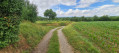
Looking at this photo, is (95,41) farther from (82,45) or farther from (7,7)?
(7,7)

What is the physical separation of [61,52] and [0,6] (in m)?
5.97

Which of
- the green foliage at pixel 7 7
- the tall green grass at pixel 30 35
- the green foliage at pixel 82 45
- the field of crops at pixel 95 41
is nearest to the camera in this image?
the green foliage at pixel 7 7

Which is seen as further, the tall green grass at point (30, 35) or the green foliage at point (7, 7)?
the tall green grass at point (30, 35)

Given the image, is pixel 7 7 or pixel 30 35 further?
pixel 30 35


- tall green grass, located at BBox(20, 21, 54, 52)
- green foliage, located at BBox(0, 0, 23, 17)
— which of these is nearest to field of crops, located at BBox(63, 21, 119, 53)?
tall green grass, located at BBox(20, 21, 54, 52)

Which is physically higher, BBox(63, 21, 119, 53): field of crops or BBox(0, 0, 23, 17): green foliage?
BBox(0, 0, 23, 17): green foliage

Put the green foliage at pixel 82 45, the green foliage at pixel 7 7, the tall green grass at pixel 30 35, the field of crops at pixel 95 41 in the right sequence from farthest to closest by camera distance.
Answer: the tall green grass at pixel 30 35 < the field of crops at pixel 95 41 < the green foliage at pixel 82 45 < the green foliage at pixel 7 7

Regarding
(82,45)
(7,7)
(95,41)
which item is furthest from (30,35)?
(95,41)

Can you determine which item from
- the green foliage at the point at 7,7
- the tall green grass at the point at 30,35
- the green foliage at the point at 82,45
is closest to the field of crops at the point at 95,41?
the green foliage at the point at 82,45

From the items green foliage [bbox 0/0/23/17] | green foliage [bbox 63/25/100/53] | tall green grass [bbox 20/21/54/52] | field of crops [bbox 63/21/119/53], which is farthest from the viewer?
tall green grass [bbox 20/21/54/52]

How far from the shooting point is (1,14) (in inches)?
161

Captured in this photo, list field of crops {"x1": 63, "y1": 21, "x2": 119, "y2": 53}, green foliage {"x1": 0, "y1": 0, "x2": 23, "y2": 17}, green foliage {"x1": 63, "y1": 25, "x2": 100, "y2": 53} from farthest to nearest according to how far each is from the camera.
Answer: field of crops {"x1": 63, "y1": 21, "x2": 119, "y2": 53}, green foliage {"x1": 63, "y1": 25, "x2": 100, "y2": 53}, green foliage {"x1": 0, "y1": 0, "x2": 23, "y2": 17}

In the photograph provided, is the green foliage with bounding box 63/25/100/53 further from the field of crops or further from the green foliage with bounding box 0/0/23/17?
the green foliage with bounding box 0/0/23/17

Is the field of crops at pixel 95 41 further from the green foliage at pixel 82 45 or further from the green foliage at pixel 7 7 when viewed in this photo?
the green foliage at pixel 7 7
